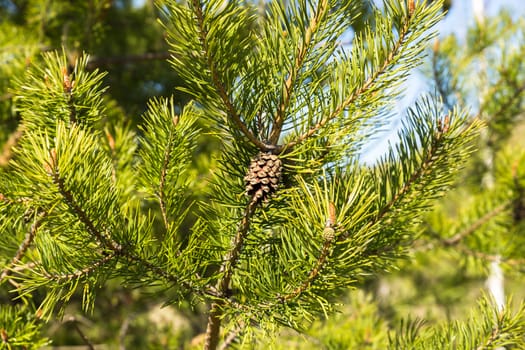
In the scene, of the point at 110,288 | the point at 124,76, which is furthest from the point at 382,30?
the point at 110,288

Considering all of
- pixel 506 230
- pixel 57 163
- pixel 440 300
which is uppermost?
pixel 57 163

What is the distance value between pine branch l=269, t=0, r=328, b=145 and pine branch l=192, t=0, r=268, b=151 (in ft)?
0.10

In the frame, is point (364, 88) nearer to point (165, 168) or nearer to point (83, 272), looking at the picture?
point (165, 168)

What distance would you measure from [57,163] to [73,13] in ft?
3.66

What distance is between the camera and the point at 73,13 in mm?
1459

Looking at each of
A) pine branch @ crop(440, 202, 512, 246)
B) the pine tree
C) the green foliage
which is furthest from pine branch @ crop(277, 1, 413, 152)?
pine branch @ crop(440, 202, 512, 246)

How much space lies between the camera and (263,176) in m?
0.58

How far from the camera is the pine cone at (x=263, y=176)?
0.58 meters

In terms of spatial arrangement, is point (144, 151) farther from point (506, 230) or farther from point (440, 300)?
point (440, 300)

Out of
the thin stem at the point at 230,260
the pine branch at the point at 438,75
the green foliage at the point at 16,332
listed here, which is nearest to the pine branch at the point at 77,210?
the thin stem at the point at 230,260

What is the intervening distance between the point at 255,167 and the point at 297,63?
132mm

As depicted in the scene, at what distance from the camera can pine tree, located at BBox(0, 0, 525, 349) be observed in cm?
55

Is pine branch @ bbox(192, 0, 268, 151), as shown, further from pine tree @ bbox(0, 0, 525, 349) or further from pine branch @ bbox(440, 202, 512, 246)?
pine branch @ bbox(440, 202, 512, 246)

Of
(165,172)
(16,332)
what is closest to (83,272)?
(165,172)
